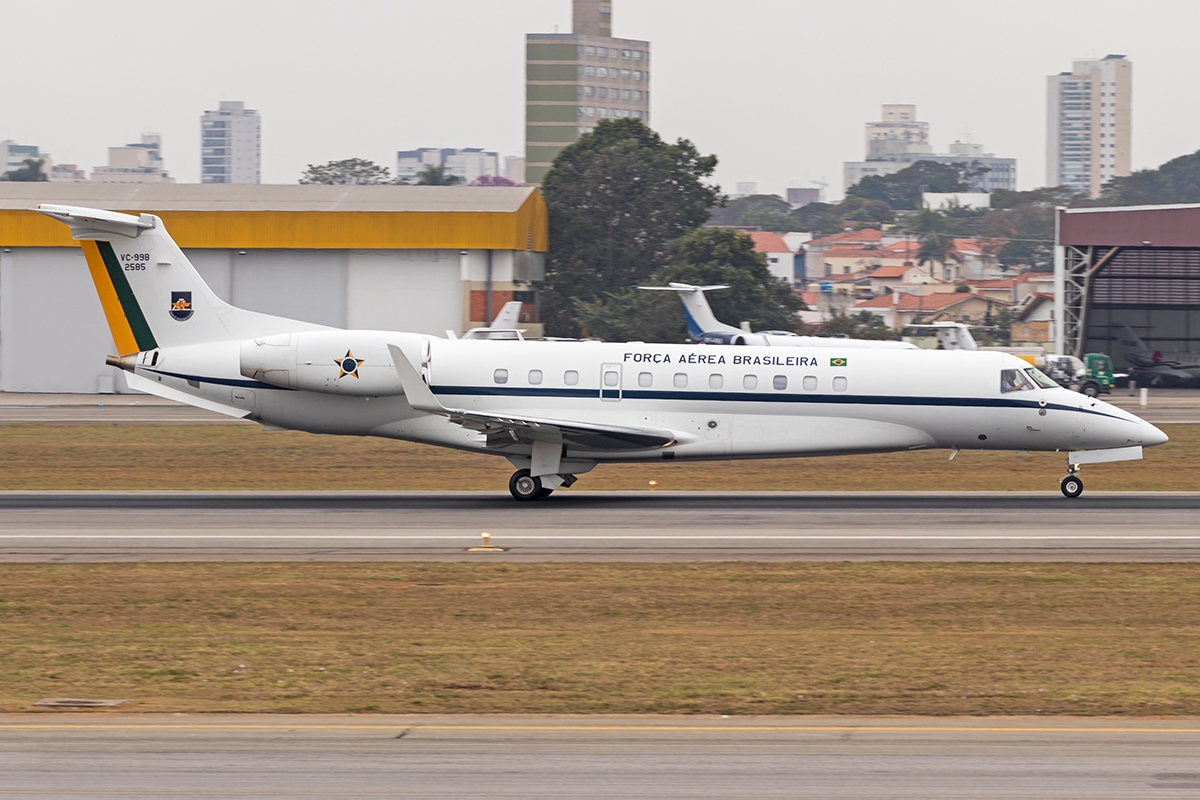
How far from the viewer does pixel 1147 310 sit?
7750 centimetres

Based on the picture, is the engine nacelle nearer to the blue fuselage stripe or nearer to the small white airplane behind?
the blue fuselage stripe

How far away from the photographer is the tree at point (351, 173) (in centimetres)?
14588

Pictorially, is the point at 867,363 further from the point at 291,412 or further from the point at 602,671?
the point at 602,671

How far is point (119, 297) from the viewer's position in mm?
29016

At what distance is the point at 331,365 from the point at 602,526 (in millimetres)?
6914

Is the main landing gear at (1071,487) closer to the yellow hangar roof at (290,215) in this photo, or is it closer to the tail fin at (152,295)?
the tail fin at (152,295)

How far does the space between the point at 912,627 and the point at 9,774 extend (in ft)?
33.3

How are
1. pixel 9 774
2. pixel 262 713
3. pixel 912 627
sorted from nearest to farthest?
pixel 9 774 < pixel 262 713 < pixel 912 627

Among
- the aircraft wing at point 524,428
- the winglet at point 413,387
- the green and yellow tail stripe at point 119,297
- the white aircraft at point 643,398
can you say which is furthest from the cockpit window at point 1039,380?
the green and yellow tail stripe at point 119,297

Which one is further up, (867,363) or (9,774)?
(867,363)

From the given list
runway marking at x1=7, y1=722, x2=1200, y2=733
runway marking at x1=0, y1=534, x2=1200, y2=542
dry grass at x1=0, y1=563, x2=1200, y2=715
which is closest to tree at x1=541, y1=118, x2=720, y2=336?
runway marking at x1=0, y1=534, x2=1200, y2=542

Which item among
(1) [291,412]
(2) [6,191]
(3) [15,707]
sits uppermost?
(2) [6,191]

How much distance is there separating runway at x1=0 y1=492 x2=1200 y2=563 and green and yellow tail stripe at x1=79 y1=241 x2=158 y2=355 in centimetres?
332

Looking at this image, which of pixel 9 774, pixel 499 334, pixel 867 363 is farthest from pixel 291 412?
pixel 499 334
